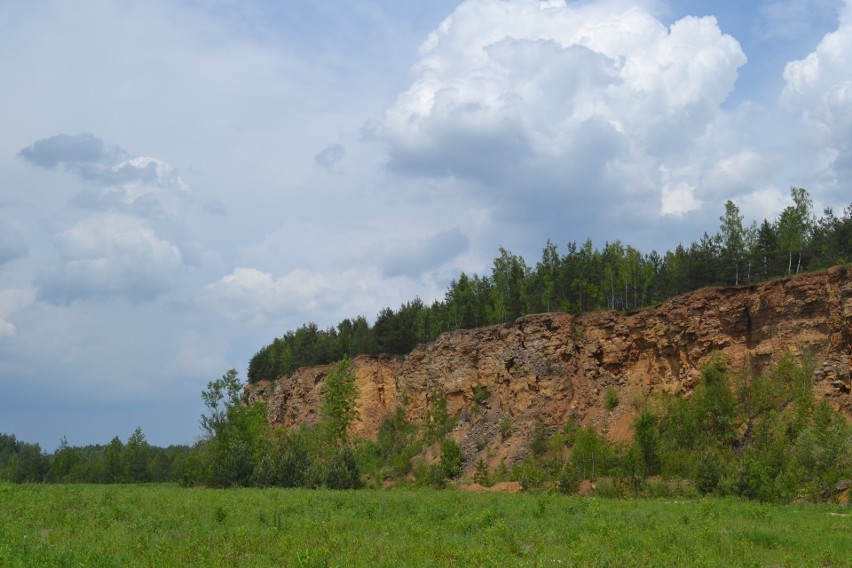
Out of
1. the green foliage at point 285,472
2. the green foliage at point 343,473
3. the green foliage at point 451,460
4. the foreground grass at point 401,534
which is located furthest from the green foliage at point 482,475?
the foreground grass at point 401,534

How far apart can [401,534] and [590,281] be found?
6442cm

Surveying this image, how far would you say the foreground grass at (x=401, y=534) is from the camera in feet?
47.4

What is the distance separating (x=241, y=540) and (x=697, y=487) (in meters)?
27.8

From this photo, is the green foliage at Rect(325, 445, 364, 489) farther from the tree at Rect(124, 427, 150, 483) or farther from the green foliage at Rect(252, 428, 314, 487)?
the tree at Rect(124, 427, 150, 483)

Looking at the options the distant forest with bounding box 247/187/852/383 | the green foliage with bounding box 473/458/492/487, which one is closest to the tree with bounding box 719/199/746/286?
the distant forest with bounding box 247/187/852/383

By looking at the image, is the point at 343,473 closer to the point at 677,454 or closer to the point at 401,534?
the point at 677,454

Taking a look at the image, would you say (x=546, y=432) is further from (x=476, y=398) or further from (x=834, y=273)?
(x=834, y=273)

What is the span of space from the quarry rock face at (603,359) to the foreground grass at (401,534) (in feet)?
84.7

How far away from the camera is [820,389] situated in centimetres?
4622

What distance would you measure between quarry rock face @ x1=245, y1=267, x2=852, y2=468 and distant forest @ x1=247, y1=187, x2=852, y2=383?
426 centimetres

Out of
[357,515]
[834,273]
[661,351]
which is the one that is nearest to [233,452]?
[357,515]

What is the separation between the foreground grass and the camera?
1444 cm

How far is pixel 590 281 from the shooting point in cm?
7950

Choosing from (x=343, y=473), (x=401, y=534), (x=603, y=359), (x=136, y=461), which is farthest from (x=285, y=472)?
(x=136, y=461)
